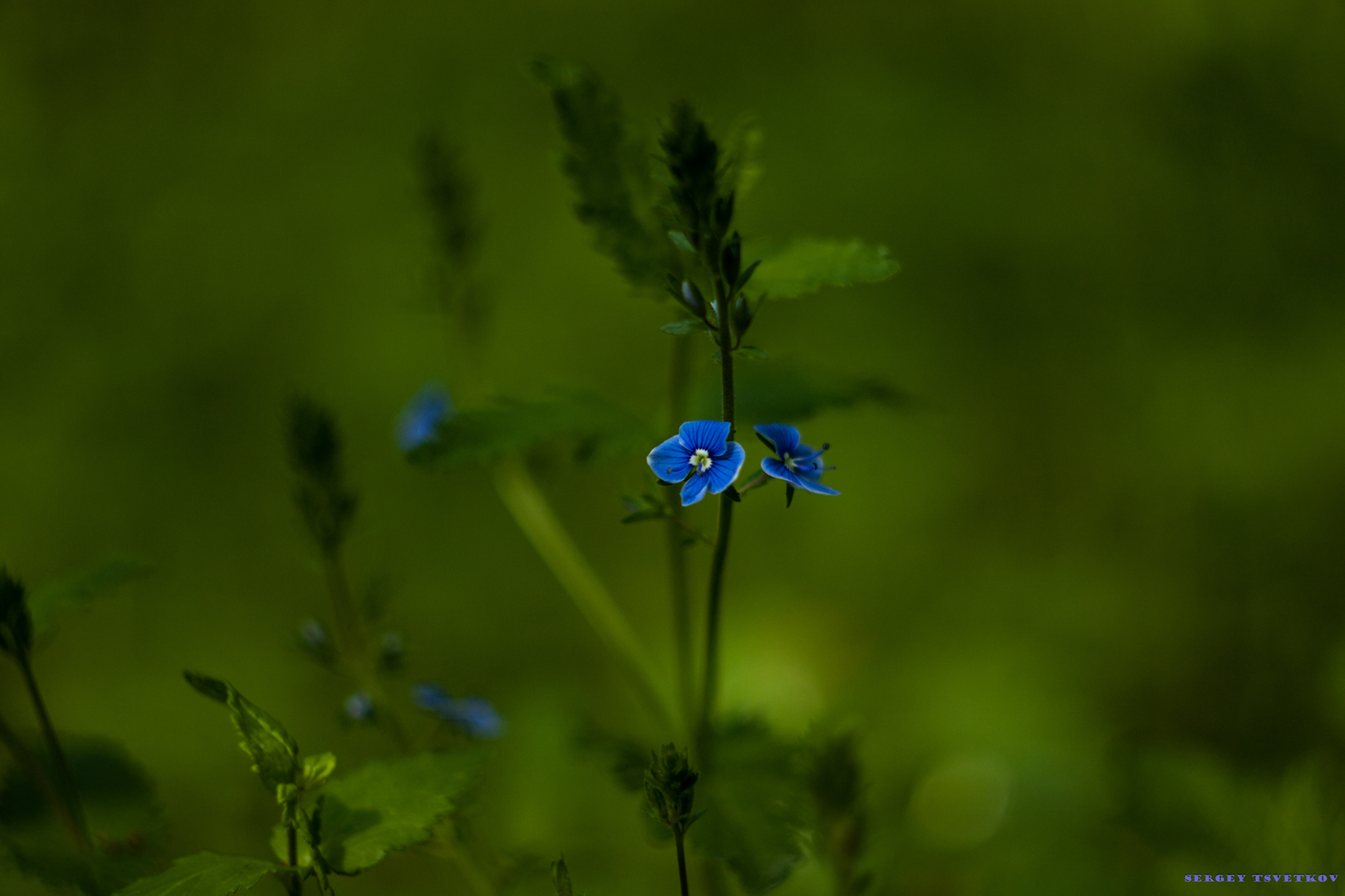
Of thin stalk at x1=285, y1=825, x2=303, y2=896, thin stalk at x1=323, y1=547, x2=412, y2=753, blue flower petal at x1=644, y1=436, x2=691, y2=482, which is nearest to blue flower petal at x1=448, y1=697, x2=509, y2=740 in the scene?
thin stalk at x1=323, y1=547, x2=412, y2=753

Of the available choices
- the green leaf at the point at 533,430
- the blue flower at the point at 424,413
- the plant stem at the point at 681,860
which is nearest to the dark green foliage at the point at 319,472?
the green leaf at the point at 533,430

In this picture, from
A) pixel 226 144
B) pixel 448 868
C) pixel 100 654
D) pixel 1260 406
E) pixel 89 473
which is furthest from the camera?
pixel 226 144

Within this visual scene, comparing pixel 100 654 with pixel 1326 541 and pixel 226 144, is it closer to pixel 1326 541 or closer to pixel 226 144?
pixel 226 144

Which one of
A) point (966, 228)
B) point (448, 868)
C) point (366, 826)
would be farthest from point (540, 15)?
point (366, 826)

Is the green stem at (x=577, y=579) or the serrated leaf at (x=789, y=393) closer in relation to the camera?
the serrated leaf at (x=789, y=393)

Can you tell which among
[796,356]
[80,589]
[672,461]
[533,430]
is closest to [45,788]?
[80,589]

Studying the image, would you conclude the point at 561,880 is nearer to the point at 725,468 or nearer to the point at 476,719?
the point at 725,468

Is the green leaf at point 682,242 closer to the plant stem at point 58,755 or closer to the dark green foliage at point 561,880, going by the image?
the dark green foliage at point 561,880
